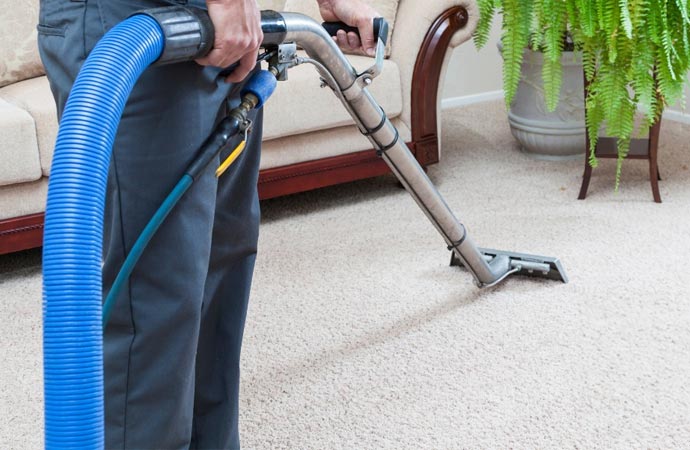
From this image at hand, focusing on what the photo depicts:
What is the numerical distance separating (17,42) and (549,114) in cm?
182

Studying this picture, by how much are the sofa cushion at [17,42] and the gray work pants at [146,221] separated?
1772mm

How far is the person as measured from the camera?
38.9 inches

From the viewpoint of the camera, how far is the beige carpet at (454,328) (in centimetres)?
170

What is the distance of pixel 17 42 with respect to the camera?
270cm

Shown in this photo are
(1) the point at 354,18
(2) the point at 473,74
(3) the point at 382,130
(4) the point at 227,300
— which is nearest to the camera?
(4) the point at 227,300

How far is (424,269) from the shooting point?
7.89 ft

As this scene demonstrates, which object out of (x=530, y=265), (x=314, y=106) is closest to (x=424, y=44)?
(x=314, y=106)

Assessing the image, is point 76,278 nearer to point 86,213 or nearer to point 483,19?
point 86,213

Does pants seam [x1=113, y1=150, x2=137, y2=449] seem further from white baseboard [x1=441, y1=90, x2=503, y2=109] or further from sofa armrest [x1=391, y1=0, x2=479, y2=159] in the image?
white baseboard [x1=441, y1=90, x2=503, y2=109]

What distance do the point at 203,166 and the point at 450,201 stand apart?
198 cm

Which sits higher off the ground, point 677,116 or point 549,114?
point 549,114

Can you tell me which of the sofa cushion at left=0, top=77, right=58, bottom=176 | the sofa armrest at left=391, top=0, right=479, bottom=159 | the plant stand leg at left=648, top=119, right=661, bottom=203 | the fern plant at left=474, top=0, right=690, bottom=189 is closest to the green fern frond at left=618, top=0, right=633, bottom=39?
the fern plant at left=474, top=0, right=690, bottom=189

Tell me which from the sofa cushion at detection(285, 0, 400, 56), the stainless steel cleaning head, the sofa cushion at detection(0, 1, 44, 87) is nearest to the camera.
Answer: the stainless steel cleaning head

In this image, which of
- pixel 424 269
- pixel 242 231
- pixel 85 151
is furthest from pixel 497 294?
pixel 85 151
